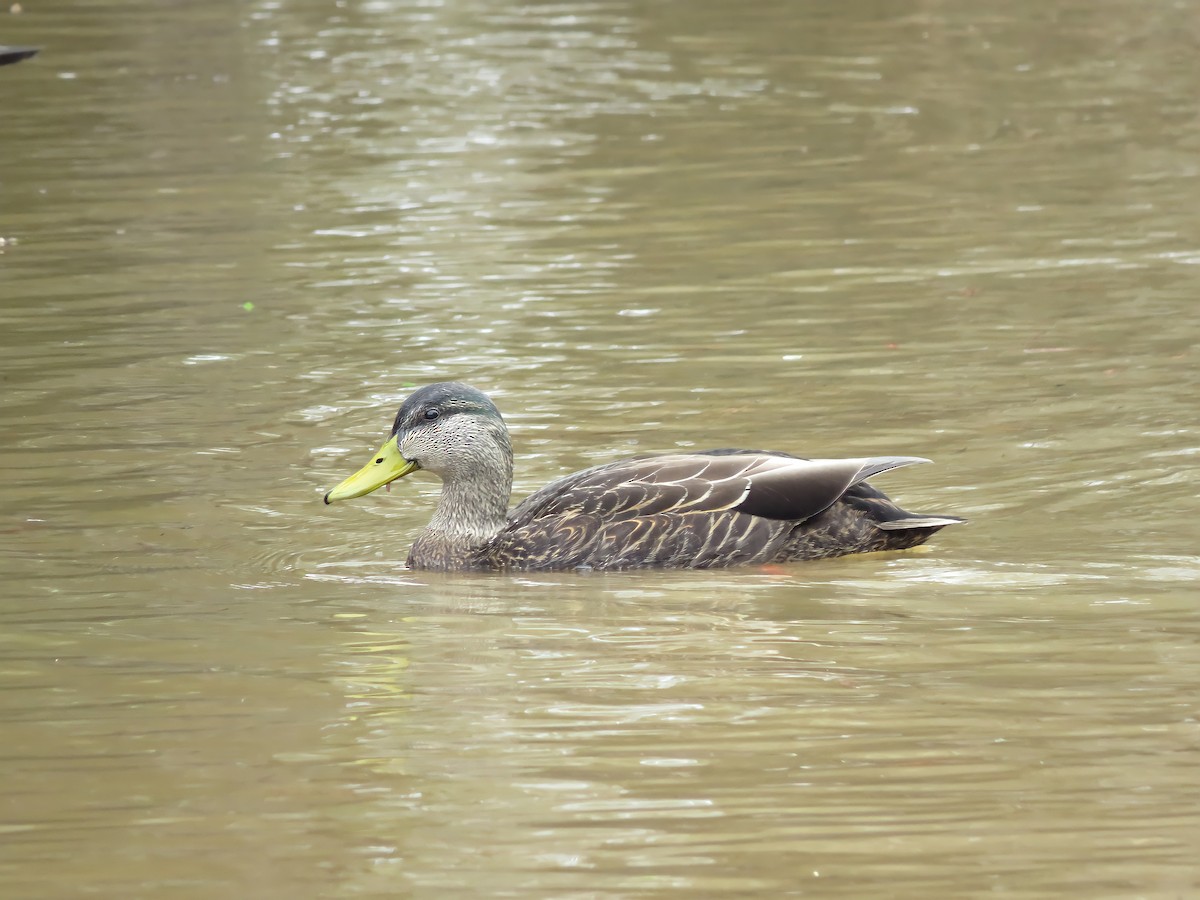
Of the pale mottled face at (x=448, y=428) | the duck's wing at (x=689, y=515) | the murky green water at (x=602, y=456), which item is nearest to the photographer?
the murky green water at (x=602, y=456)

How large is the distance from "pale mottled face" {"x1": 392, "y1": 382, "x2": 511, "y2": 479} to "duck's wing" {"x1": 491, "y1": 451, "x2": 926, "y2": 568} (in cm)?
49

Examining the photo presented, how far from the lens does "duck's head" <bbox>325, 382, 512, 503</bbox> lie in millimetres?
8844

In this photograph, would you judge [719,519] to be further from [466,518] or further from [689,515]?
[466,518]

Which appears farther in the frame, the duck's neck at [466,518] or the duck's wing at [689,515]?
the duck's neck at [466,518]

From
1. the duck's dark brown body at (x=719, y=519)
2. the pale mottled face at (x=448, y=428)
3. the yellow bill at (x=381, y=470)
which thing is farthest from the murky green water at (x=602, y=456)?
the pale mottled face at (x=448, y=428)

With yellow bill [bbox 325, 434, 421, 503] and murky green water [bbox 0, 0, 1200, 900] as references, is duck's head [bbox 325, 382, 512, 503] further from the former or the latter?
murky green water [bbox 0, 0, 1200, 900]

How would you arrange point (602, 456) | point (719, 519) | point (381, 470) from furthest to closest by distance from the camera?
point (602, 456)
point (381, 470)
point (719, 519)

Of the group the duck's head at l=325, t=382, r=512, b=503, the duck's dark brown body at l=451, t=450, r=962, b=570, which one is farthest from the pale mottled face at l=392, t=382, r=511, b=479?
the duck's dark brown body at l=451, t=450, r=962, b=570

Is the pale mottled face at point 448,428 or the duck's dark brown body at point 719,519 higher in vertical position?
the pale mottled face at point 448,428

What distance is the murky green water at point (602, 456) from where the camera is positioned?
5.53m

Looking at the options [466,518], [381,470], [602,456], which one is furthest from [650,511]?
[602,456]

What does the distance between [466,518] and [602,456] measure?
130 centimetres

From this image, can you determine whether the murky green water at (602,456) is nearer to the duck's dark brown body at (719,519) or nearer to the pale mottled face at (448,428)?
the duck's dark brown body at (719,519)

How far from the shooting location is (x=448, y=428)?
29.3 feet
